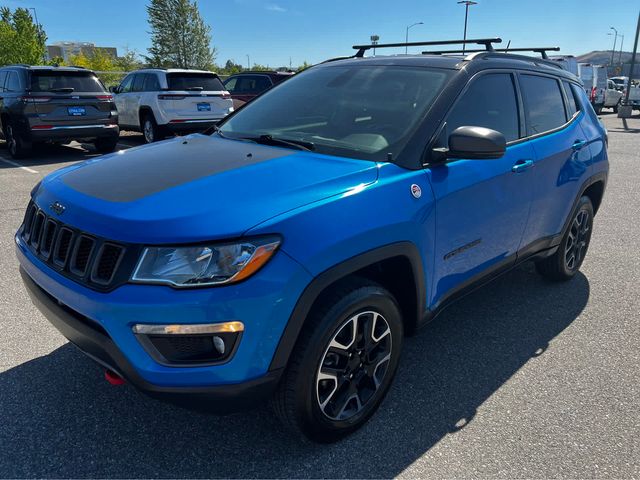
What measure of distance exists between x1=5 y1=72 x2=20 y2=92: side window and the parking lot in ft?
24.9

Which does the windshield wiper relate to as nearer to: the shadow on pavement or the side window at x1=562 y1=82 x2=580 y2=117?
the shadow on pavement

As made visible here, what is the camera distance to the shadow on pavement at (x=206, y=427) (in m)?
2.22

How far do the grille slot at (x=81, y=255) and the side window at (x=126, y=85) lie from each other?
1142cm

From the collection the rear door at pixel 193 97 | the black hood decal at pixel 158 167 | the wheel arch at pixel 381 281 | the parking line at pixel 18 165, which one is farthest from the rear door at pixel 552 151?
the rear door at pixel 193 97

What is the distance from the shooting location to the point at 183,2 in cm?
5372

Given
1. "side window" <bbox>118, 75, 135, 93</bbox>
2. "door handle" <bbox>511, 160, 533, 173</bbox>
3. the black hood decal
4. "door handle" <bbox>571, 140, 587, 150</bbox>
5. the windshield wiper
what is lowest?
"door handle" <bbox>511, 160, 533, 173</bbox>

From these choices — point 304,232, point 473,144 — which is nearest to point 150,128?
point 473,144

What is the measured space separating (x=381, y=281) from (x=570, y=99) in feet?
8.33

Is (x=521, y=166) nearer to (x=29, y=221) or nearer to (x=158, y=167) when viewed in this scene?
(x=158, y=167)

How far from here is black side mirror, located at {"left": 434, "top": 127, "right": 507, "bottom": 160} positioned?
2459 mm

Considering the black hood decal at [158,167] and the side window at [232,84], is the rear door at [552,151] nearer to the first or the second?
the black hood decal at [158,167]

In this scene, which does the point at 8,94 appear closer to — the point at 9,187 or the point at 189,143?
the point at 9,187

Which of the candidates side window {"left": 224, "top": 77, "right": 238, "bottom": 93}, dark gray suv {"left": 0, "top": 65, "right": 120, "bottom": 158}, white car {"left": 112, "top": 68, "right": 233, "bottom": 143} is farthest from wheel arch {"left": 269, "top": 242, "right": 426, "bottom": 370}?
side window {"left": 224, "top": 77, "right": 238, "bottom": 93}

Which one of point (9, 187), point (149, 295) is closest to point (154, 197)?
point (149, 295)
